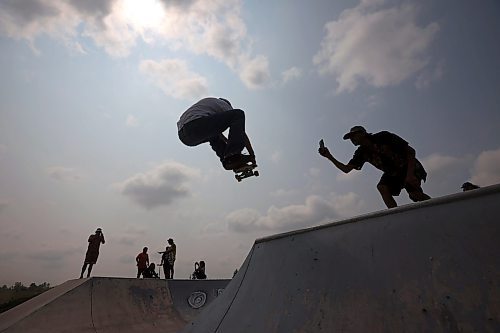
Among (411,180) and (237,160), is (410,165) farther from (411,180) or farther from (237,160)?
(237,160)

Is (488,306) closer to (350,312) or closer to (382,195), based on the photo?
(350,312)

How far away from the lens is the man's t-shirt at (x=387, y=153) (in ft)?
12.9

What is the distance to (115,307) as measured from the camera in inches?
263

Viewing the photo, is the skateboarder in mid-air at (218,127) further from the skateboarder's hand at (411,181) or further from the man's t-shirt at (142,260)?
the man's t-shirt at (142,260)

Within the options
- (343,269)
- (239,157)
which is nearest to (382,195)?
(239,157)

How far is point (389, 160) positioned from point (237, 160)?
1.97 m

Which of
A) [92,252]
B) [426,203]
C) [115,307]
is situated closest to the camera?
[426,203]

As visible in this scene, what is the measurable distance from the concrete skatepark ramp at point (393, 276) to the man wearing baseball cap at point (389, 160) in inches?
75.0

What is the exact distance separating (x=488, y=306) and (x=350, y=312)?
68cm

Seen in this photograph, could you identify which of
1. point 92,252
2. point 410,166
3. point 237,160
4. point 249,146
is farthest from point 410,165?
point 92,252

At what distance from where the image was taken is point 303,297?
2.17 meters

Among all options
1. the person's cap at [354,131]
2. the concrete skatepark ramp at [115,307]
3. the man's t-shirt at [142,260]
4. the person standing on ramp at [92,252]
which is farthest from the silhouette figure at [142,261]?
the person's cap at [354,131]

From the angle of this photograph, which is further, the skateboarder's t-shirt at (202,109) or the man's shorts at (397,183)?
the skateboarder's t-shirt at (202,109)

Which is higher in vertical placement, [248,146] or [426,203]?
[248,146]
